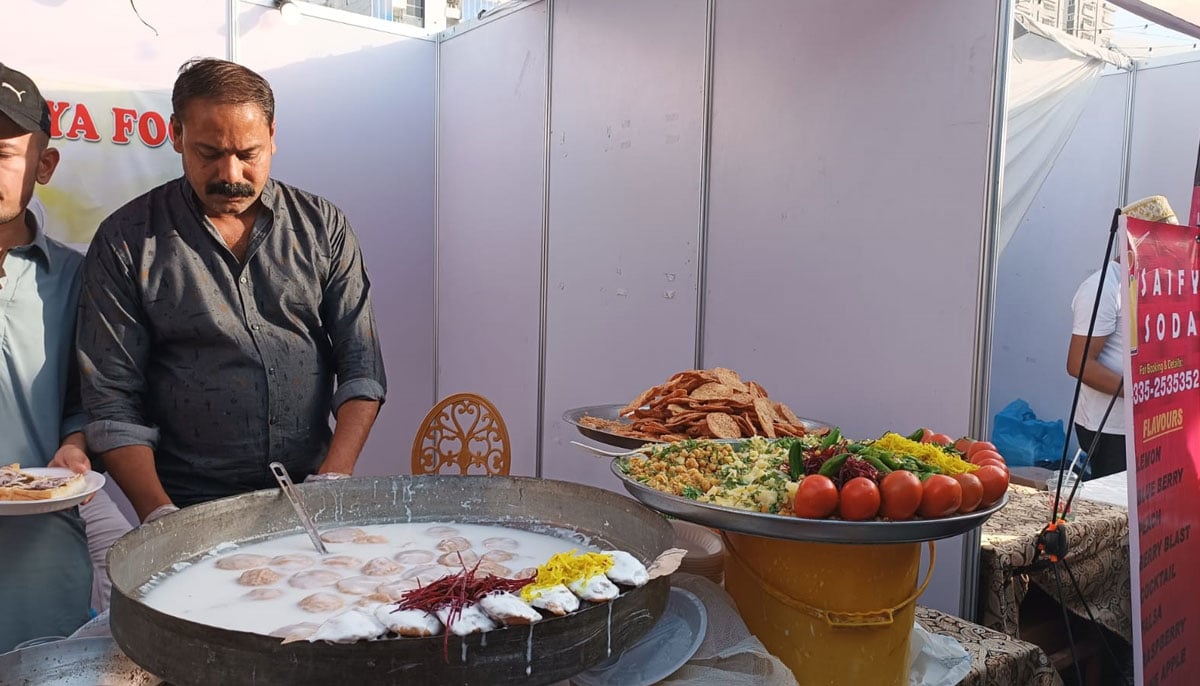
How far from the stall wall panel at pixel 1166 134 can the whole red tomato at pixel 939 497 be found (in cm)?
328

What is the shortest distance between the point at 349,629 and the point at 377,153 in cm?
486

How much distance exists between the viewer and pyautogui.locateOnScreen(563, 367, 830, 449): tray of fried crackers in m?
2.15

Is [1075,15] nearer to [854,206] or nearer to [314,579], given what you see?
[854,206]

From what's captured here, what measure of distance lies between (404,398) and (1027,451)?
3761mm

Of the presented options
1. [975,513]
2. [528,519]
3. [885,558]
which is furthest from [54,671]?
[975,513]

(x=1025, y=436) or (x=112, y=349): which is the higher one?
(x=112, y=349)

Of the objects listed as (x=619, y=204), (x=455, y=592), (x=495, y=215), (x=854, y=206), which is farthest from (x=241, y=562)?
(x=495, y=215)

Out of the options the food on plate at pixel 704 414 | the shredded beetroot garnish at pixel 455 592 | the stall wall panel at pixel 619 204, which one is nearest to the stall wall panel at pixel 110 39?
the stall wall panel at pixel 619 204

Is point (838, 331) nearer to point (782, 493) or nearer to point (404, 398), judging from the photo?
point (782, 493)

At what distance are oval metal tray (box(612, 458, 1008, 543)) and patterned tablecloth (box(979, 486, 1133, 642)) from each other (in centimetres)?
133

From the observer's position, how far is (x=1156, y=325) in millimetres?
2102

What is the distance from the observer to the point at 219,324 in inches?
79.2

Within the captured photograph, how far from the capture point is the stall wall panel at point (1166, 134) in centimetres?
372

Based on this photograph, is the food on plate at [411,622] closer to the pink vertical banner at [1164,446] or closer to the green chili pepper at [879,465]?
the green chili pepper at [879,465]
